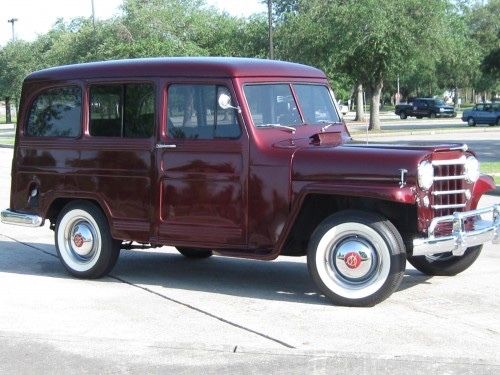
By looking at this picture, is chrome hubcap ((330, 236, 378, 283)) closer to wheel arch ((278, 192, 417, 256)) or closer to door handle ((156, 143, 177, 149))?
wheel arch ((278, 192, 417, 256))

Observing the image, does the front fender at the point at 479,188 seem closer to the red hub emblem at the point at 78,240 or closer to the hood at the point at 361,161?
the hood at the point at 361,161

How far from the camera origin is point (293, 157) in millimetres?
7117

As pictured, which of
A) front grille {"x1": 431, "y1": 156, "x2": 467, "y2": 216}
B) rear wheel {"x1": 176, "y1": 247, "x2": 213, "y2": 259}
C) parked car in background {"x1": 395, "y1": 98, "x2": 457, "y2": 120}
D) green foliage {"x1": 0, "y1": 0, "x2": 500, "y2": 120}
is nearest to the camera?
front grille {"x1": 431, "y1": 156, "x2": 467, "y2": 216}

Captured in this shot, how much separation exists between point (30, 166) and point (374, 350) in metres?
4.46

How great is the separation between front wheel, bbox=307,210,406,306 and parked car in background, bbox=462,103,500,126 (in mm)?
46111

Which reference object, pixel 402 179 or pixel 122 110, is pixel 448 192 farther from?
pixel 122 110

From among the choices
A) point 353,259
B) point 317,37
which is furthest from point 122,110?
point 317,37

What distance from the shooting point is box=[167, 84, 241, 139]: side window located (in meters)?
7.48

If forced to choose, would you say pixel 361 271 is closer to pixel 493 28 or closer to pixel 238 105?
pixel 238 105

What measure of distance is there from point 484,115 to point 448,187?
150ft

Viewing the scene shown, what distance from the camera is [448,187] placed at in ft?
23.5

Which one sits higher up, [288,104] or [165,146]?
[288,104]

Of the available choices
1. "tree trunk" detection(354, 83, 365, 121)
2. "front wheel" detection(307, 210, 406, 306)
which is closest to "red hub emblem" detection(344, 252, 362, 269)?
"front wheel" detection(307, 210, 406, 306)

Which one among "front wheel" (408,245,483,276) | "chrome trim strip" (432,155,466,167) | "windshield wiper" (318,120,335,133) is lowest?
"front wheel" (408,245,483,276)
